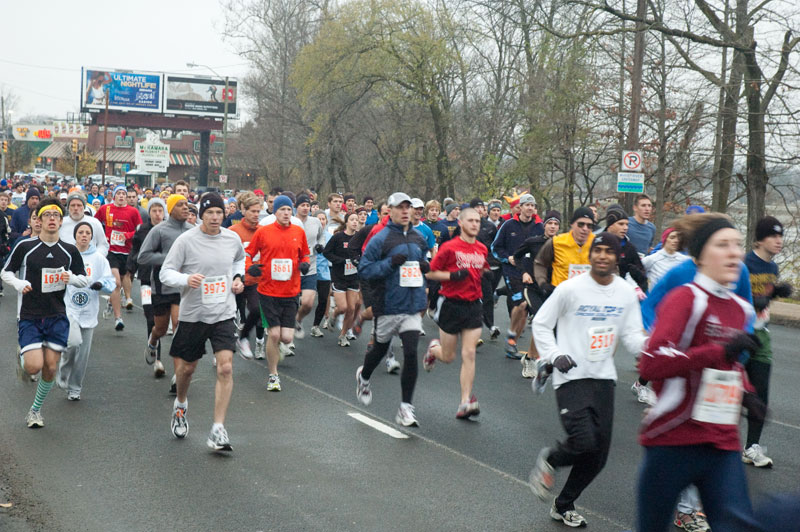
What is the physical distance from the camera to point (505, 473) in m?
6.61

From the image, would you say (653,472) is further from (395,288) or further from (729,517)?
(395,288)

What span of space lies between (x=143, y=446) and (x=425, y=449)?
7.21 ft

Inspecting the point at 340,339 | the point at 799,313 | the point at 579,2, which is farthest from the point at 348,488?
the point at 579,2

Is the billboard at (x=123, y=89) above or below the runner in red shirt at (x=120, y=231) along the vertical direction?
above

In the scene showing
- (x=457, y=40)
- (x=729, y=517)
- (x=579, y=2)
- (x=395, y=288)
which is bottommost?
(x=729, y=517)

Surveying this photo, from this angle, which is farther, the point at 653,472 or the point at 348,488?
the point at 348,488

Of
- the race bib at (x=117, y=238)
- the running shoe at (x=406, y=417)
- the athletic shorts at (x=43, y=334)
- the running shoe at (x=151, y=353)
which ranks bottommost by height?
the running shoe at (x=406, y=417)

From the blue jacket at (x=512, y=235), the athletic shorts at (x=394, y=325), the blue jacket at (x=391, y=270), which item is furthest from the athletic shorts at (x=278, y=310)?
the blue jacket at (x=512, y=235)

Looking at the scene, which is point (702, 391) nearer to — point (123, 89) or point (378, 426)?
point (378, 426)

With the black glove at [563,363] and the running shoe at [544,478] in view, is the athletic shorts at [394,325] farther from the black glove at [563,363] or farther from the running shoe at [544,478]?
the black glove at [563,363]

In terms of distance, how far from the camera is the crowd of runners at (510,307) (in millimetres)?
3850

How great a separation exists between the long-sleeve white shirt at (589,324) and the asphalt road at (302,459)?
998mm

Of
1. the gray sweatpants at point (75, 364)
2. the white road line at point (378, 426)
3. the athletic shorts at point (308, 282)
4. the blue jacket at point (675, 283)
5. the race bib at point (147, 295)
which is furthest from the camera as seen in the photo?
the athletic shorts at point (308, 282)

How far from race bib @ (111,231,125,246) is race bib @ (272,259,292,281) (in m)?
5.17
